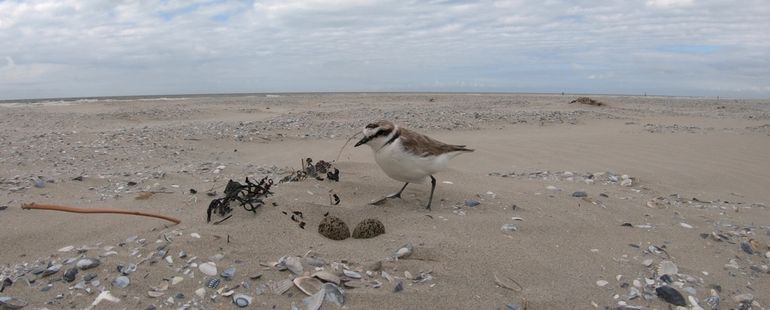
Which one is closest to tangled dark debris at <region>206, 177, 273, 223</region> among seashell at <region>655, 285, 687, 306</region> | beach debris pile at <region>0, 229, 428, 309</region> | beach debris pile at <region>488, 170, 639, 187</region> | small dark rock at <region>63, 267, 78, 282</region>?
beach debris pile at <region>0, 229, 428, 309</region>

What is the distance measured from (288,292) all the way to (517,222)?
2.17m

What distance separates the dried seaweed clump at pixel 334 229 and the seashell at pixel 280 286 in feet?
2.69

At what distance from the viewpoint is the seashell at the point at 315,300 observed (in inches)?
114

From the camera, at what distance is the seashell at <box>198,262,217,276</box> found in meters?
3.17

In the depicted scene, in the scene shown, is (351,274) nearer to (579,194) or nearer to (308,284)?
(308,284)

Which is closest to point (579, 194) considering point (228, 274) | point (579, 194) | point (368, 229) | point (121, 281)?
point (579, 194)

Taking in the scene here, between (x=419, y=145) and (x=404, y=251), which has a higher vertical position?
(x=419, y=145)

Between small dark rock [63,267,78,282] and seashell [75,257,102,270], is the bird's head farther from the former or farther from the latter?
small dark rock [63,267,78,282]

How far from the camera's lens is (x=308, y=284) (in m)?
3.08

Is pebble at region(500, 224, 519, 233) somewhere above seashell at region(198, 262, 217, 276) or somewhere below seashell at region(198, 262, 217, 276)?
below

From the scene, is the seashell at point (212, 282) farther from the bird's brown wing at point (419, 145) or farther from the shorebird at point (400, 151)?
the bird's brown wing at point (419, 145)

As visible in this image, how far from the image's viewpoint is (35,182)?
566 centimetres

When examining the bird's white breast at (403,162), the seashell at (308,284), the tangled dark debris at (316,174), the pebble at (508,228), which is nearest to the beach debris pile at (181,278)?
the seashell at (308,284)

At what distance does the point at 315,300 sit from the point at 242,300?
1.33 ft
